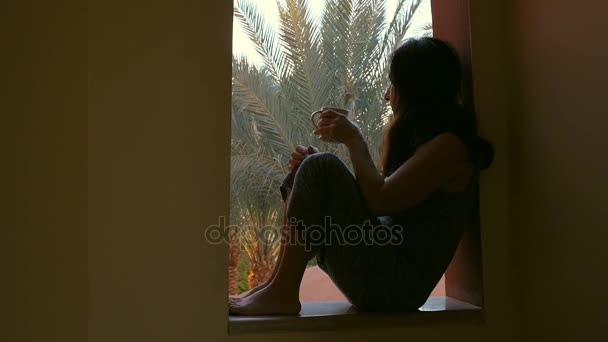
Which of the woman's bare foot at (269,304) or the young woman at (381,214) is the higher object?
the young woman at (381,214)

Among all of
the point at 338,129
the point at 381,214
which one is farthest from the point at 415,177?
the point at 338,129

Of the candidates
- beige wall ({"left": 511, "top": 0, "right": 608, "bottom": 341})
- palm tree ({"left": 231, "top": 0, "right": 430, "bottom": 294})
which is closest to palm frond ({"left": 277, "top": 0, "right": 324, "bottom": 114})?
palm tree ({"left": 231, "top": 0, "right": 430, "bottom": 294})

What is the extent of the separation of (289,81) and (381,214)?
1412 mm

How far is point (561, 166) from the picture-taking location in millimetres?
1422

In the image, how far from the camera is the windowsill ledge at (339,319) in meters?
1.48

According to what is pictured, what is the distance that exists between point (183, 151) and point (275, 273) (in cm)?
38

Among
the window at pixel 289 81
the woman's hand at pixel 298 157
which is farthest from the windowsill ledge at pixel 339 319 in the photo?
the window at pixel 289 81

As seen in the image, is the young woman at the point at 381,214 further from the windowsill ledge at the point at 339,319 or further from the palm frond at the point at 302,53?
the palm frond at the point at 302,53

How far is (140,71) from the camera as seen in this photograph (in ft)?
4.78

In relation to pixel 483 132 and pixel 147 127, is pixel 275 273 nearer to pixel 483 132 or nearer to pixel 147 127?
pixel 147 127

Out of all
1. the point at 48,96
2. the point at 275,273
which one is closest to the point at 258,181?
the point at 275,273

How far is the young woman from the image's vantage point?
1502 millimetres

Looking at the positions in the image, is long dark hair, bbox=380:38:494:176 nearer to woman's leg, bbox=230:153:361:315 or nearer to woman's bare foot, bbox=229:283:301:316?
woman's leg, bbox=230:153:361:315

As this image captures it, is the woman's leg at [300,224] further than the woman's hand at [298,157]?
No
